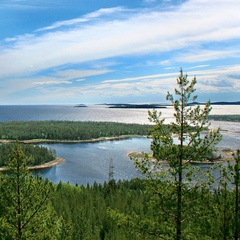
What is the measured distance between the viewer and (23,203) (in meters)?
20.5

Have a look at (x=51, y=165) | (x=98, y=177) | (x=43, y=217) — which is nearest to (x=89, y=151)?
(x=51, y=165)

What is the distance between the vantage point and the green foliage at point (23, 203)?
19.7m

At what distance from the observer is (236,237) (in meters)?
18.0

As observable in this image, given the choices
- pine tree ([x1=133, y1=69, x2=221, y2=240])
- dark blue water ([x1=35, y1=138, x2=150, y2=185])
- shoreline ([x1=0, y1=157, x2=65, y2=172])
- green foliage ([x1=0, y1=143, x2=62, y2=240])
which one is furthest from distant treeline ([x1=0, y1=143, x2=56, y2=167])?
pine tree ([x1=133, y1=69, x2=221, y2=240])

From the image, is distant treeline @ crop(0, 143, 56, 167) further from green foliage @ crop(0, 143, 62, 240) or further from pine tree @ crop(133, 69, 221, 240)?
pine tree @ crop(133, 69, 221, 240)

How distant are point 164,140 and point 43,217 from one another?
36.0ft

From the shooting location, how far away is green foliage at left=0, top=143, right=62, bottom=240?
1973 cm

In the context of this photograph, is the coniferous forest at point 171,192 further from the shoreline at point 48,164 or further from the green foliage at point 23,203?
the shoreline at point 48,164

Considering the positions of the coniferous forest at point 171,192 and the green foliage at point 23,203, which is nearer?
the coniferous forest at point 171,192

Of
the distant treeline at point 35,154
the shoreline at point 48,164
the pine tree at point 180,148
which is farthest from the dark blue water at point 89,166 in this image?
the pine tree at point 180,148

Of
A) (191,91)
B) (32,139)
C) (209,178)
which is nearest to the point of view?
(209,178)

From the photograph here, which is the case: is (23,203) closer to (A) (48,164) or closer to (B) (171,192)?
(B) (171,192)

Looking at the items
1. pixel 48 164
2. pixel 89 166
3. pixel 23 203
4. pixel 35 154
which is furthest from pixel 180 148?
pixel 35 154

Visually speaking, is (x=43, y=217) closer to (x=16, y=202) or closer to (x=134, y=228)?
(x=16, y=202)
